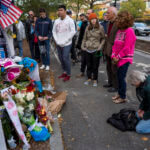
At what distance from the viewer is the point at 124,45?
3.87 m

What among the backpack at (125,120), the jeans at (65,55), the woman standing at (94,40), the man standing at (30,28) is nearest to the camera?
the backpack at (125,120)

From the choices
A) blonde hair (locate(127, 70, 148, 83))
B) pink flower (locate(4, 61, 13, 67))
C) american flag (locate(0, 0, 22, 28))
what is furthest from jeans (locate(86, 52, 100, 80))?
pink flower (locate(4, 61, 13, 67))

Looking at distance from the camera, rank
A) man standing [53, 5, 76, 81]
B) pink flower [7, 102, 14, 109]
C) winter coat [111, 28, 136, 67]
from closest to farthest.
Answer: pink flower [7, 102, 14, 109] < winter coat [111, 28, 136, 67] < man standing [53, 5, 76, 81]

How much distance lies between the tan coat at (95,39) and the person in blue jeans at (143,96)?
2.04 meters

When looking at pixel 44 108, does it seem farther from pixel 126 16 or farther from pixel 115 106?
pixel 126 16

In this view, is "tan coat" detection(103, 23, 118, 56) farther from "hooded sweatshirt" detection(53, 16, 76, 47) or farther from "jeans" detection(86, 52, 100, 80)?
"hooded sweatshirt" detection(53, 16, 76, 47)

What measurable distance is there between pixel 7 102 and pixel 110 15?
292cm

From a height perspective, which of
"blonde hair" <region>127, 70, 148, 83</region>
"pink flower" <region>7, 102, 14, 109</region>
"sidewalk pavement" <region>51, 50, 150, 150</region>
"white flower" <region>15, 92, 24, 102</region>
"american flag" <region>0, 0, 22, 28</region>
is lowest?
"sidewalk pavement" <region>51, 50, 150, 150</region>

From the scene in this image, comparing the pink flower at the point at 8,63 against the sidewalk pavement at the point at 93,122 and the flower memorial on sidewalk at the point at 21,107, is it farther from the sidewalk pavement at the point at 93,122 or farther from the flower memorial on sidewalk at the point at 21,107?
the sidewalk pavement at the point at 93,122

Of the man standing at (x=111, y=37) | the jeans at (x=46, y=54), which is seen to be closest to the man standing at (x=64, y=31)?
the jeans at (x=46, y=54)

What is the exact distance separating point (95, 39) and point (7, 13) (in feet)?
7.73

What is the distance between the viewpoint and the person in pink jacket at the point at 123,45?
3693 mm

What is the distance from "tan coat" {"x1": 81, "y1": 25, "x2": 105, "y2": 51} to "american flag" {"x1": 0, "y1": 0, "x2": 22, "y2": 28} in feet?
6.94

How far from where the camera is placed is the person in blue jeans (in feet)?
9.69
